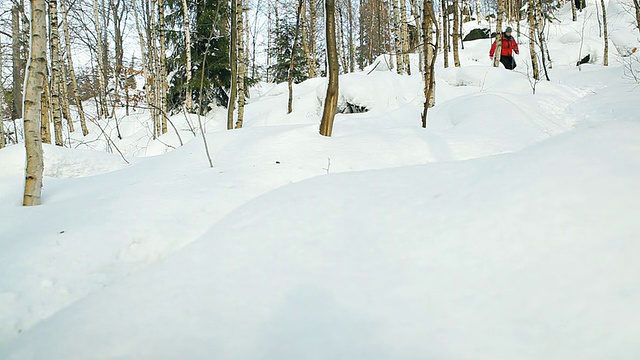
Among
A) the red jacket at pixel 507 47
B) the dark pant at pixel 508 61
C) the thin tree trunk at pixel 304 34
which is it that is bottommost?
the dark pant at pixel 508 61

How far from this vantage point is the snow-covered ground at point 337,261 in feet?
4.82

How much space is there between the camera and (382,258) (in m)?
1.96

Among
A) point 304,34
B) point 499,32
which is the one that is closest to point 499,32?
point 499,32

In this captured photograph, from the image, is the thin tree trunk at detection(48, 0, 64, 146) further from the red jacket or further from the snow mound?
the red jacket

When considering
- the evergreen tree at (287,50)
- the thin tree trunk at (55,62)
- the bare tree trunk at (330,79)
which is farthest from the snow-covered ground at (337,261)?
the evergreen tree at (287,50)

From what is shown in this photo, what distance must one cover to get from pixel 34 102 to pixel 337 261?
122 inches

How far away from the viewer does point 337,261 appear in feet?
6.57

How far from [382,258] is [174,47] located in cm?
1350

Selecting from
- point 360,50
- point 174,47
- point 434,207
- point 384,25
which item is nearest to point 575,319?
point 434,207

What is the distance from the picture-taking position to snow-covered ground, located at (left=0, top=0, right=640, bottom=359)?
1.47 metres

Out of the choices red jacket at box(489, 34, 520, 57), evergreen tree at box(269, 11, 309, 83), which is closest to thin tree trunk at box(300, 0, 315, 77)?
evergreen tree at box(269, 11, 309, 83)

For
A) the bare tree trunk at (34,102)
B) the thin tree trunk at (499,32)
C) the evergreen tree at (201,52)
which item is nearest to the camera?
the bare tree trunk at (34,102)

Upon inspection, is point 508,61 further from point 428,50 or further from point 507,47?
point 428,50

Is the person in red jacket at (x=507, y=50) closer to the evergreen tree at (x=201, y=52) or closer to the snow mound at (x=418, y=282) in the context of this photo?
the evergreen tree at (x=201, y=52)
